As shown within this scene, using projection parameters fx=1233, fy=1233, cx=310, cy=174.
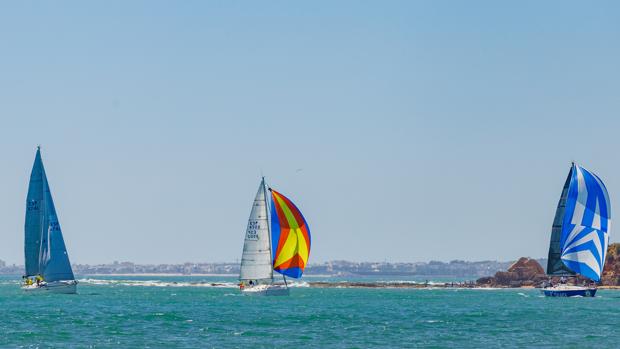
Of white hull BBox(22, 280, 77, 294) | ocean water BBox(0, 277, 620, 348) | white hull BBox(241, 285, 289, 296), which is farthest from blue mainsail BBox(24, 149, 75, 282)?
white hull BBox(241, 285, 289, 296)

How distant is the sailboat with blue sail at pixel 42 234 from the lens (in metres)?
117

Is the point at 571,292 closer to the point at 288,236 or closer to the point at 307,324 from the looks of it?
the point at 288,236

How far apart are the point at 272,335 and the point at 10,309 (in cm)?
3584

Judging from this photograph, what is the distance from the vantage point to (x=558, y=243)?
11619cm

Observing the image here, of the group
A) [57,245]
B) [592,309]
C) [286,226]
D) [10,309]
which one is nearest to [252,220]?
[286,226]

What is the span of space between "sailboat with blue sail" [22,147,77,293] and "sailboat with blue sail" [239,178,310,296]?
17938 mm

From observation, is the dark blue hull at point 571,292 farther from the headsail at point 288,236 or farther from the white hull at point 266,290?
the white hull at point 266,290

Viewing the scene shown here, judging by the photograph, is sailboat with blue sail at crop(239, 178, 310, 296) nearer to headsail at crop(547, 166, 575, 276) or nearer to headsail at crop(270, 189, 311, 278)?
headsail at crop(270, 189, 311, 278)

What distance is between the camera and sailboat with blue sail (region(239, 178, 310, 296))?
119688mm

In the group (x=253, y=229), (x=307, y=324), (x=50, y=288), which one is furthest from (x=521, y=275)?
(x=307, y=324)

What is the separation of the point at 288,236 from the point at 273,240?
5.30ft

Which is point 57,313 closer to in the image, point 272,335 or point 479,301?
point 272,335

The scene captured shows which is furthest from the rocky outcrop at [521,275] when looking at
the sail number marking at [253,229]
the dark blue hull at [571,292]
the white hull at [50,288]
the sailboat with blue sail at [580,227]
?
the white hull at [50,288]

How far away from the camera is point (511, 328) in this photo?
75875mm
